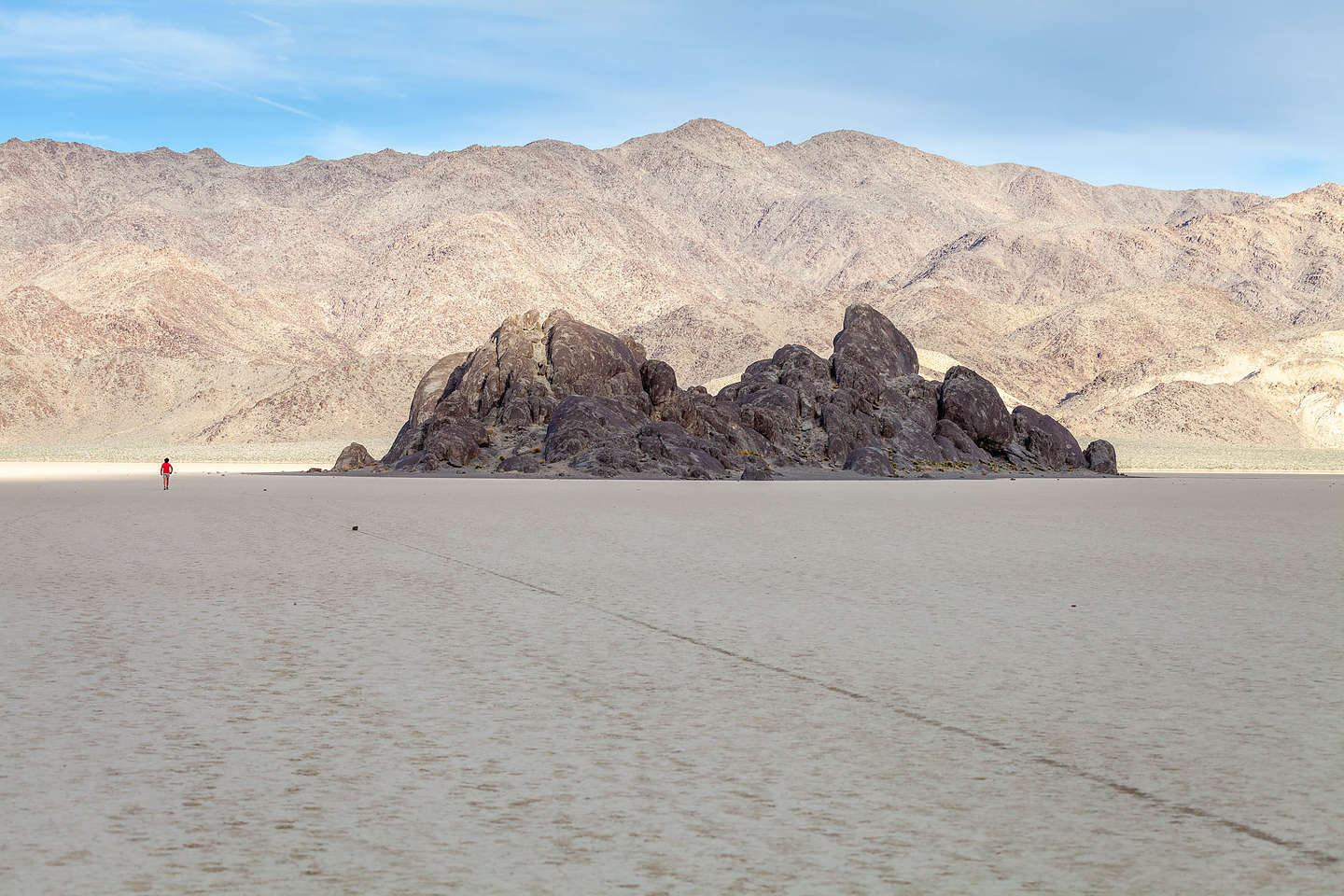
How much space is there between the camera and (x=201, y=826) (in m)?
5.53

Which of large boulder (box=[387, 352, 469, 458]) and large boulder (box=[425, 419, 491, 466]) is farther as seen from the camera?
large boulder (box=[387, 352, 469, 458])

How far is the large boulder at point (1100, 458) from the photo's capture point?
68375mm

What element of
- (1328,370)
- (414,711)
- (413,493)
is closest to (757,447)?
(413,493)

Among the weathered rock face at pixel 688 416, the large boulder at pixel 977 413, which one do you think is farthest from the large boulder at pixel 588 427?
the large boulder at pixel 977 413

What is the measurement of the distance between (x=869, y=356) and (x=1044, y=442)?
1025 centimetres

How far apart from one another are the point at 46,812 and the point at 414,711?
7.96ft

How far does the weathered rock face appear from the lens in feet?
A: 181

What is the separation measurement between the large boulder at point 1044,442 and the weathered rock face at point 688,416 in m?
0.08

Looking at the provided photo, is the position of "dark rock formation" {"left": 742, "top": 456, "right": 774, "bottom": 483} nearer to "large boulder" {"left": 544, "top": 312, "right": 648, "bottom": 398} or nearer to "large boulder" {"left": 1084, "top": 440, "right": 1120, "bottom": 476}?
"large boulder" {"left": 544, "top": 312, "right": 648, "bottom": 398}

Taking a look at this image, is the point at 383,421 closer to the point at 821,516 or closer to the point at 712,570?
the point at 821,516

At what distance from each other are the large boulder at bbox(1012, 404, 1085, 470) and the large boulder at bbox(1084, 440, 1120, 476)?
50cm

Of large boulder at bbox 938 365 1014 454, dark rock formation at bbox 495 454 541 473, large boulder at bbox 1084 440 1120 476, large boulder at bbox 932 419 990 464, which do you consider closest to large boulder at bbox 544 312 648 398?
dark rock formation at bbox 495 454 541 473

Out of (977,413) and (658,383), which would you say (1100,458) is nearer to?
(977,413)

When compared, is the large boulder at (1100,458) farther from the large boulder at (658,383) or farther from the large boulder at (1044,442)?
the large boulder at (658,383)
